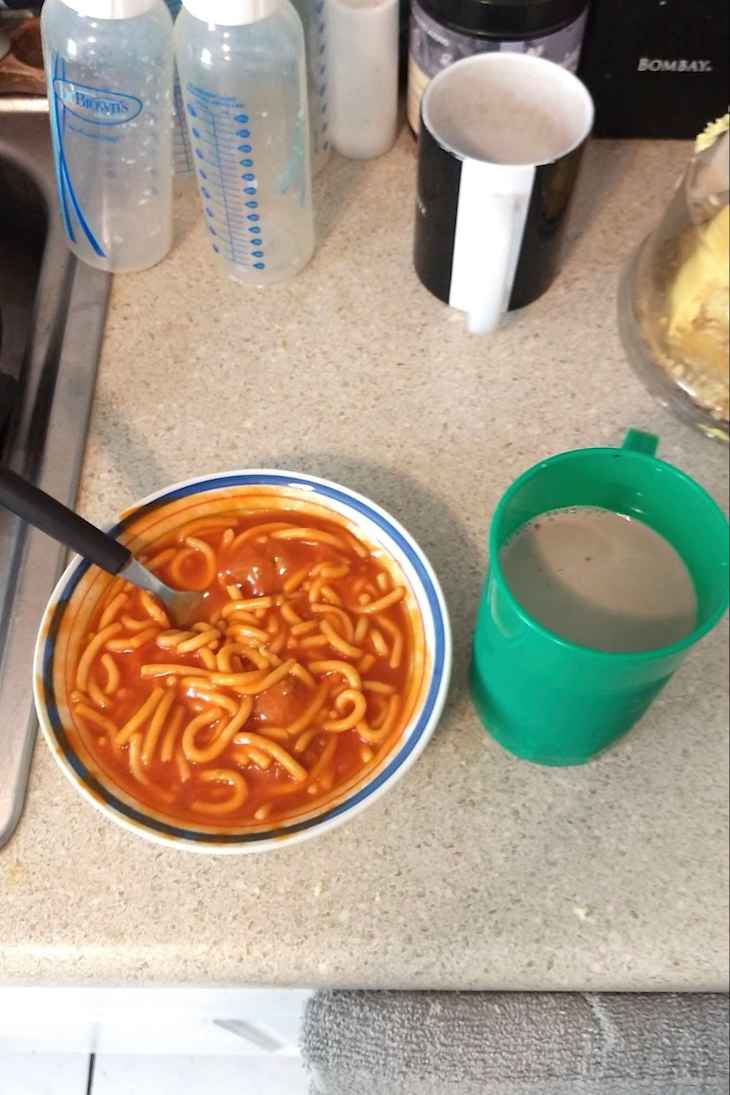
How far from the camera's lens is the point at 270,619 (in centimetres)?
68

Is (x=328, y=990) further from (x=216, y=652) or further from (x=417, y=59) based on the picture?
(x=417, y=59)

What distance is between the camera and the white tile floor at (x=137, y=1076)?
1.26 meters

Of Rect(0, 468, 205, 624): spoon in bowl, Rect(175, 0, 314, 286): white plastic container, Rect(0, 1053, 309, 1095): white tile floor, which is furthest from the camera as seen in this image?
Rect(0, 1053, 309, 1095): white tile floor

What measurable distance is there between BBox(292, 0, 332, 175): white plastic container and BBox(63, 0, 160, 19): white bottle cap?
150 millimetres

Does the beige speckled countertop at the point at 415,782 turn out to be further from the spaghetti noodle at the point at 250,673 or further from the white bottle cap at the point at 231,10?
the white bottle cap at the point at 231,10

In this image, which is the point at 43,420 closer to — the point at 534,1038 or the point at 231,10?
the point at 231,10

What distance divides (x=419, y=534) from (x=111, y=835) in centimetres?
30

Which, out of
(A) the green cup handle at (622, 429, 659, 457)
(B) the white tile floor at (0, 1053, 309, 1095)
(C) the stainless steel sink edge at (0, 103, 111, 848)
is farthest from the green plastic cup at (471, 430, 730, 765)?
(B) the white tile floor at (0, 1053, 309, 1095)

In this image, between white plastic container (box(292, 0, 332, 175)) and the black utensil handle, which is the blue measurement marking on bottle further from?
the black utensil handle

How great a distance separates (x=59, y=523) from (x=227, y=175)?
336mm

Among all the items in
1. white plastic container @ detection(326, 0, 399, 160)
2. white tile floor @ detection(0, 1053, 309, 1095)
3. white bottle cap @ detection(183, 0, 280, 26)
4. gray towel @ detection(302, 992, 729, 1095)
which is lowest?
white tile floor @ detection(0, 1053, 309, 1095)

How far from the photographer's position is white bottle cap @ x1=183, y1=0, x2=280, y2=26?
0.68 m

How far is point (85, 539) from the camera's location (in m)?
0.63

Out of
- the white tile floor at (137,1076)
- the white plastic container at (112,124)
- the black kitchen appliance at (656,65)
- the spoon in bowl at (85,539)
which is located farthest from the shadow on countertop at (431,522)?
the white tile floor at (137,1076)
